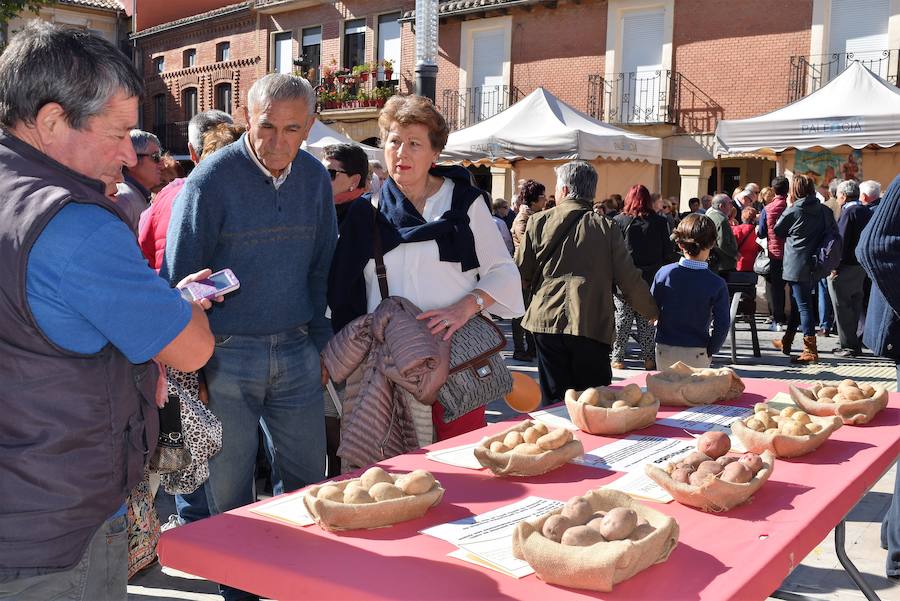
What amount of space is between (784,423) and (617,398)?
50 cm

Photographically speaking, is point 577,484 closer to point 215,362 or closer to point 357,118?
point 215,362

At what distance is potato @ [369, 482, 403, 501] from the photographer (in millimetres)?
1894

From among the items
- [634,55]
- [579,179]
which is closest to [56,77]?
[579,179]

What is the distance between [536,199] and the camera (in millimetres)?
9109

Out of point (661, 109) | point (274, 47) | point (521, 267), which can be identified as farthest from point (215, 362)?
point (274, 47)

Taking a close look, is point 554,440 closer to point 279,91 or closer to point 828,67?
point 279,91

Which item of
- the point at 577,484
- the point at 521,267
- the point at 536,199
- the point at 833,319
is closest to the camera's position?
the point at 577,484

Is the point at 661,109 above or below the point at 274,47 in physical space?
below

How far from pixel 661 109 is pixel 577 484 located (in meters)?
18.2

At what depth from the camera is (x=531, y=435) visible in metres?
2.34

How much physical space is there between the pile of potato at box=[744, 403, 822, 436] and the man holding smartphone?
1624mm

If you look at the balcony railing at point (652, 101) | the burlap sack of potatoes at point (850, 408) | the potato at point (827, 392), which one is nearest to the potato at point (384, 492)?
the burlap sack of potatoes at point (850, 408)

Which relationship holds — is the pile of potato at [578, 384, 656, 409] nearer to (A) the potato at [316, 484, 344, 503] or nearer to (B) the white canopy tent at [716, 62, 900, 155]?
(A) the potato at [316, 484, 344, 503]

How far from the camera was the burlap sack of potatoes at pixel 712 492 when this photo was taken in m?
1.97
